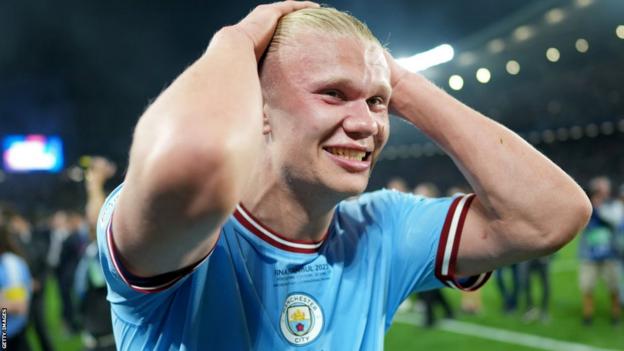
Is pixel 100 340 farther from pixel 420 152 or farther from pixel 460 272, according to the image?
pixel 420 152

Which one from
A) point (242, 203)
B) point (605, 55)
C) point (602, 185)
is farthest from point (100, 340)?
point (605, 55)

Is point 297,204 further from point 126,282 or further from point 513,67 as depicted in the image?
point 513,67

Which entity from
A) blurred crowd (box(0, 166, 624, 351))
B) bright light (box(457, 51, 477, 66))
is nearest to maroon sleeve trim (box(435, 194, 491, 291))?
blurred crowd (box(0, 166, 624, 351))

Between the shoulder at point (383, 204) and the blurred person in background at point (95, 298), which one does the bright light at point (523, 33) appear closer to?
the blurred person in background at point (95, 298)

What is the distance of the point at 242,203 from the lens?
1420 millimetres

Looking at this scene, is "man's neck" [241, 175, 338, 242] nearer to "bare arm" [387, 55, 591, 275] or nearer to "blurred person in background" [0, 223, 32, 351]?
"bare arm" [387, 55, 591, 275]

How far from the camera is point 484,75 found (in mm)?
32594

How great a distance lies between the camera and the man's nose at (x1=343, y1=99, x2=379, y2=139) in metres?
1.27

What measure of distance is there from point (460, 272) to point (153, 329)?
82 cm

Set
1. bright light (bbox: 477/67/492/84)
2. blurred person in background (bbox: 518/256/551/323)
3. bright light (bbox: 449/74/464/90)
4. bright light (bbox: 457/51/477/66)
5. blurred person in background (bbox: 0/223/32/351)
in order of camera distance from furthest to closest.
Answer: bright light (bbox: 449/74/464/90)
bright light (bbox: 477/67/492/84)
bright light (bbox: 457/51/477/66)
blurred person in background (bbox: 518/256/551/323)
blurred person in background (bbox: 0/223/32/351)

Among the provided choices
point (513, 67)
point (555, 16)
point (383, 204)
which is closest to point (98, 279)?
point (383, 204)

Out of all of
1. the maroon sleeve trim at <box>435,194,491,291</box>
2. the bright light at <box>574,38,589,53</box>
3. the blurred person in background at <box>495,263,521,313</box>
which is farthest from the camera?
the bright light at <box>574,38,589,53</box>

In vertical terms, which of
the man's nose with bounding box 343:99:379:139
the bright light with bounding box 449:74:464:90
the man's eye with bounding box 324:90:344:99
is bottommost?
the bright light with bounding box 449:74:464:90

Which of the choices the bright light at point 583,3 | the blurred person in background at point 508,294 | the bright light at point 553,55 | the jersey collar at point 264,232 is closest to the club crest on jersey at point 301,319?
the jersey collar at point 264,232
